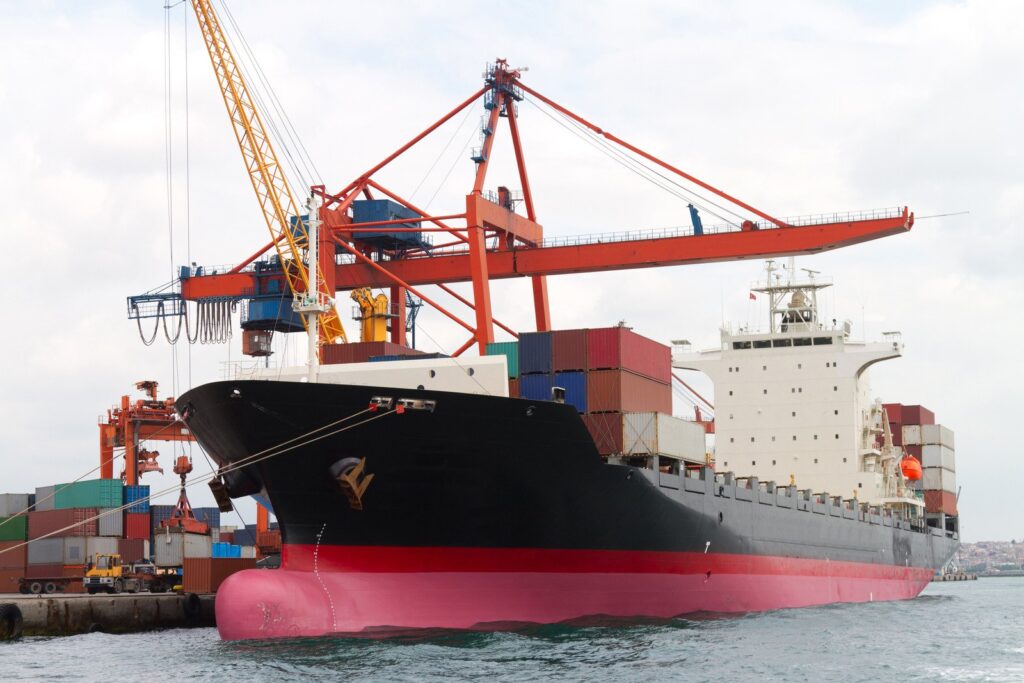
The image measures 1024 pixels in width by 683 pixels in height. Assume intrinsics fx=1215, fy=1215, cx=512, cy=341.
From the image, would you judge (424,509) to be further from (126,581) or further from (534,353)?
(126,581)

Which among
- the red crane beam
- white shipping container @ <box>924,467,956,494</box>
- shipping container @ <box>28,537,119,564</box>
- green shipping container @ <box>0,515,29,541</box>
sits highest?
the red crane beam

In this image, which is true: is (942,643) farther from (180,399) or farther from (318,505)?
(180,399)

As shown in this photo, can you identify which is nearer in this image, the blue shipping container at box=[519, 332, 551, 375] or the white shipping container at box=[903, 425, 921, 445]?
the blue shipping container at box=[519, 332, 551, 375]

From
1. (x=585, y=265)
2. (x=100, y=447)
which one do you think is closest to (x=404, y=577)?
(x=585, y=265)

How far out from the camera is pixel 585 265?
35406 mm

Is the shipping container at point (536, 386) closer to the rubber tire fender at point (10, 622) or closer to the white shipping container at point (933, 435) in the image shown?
the rubber tire fender at point (10, 622)

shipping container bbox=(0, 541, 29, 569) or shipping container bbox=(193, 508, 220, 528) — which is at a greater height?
shipping container bbox=(193, 508, 220, 528)

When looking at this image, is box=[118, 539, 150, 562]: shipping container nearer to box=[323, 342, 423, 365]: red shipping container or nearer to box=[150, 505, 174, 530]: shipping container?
box=[150, 505, 174, 530]: shipping container

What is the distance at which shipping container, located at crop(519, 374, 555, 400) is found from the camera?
81.4ft

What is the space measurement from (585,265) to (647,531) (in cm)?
1260

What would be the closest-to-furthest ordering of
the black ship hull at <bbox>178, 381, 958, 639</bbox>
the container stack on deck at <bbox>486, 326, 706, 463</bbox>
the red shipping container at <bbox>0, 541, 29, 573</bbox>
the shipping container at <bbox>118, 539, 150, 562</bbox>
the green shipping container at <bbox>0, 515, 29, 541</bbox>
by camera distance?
the black ship hull at <bbox>178, 381, 958, 639</bbox>
the container stack on deck at <bbox>486, 326, 706, 463</bbox>
the red shipping container at <bbox>0, 541, 29, 573</bbox>
the green shipping container at <bbox>0, 515, 29, 541</bbox>
the shipping container at <bbox>118, 539, 150, 562</bbox>

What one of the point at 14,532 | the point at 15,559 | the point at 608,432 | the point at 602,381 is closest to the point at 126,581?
the point at 15,559

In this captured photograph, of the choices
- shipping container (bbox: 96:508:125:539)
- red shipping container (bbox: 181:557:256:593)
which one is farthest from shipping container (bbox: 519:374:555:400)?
shipping container (bbox: 96:508:125:539)

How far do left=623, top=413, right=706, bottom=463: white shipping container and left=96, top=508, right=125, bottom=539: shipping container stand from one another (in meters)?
18.6
